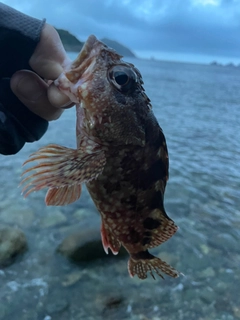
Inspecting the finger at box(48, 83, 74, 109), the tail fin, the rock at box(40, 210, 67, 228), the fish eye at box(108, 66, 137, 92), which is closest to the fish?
the fish eye at box(108, 66, 137, 92)

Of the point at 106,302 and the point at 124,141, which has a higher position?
the point at 124,141

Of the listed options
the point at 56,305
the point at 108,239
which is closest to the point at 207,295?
the point at 56,305

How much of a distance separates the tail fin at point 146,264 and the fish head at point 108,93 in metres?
1.41

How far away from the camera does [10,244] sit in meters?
7.37

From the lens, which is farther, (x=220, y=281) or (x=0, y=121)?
(x=220, y=281)

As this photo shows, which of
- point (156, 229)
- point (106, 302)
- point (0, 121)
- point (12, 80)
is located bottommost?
point (106, 302)

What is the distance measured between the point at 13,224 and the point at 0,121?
497cm

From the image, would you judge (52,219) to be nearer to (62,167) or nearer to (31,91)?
(31,91)

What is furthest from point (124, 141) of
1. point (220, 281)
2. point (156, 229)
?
point (220, 281)

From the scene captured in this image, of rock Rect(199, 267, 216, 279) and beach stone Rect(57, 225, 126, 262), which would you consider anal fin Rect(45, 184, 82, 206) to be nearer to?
beach stone Rect(57, 225, 126, 262)

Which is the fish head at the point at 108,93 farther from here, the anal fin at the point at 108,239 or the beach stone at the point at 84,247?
the beach stone at the point at 84,247

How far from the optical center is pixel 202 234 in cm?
880

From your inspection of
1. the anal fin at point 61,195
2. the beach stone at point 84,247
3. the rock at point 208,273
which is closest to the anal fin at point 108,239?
the anal fin at point 61,195

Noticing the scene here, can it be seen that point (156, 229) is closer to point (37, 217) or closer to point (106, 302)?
point (106, 302)
